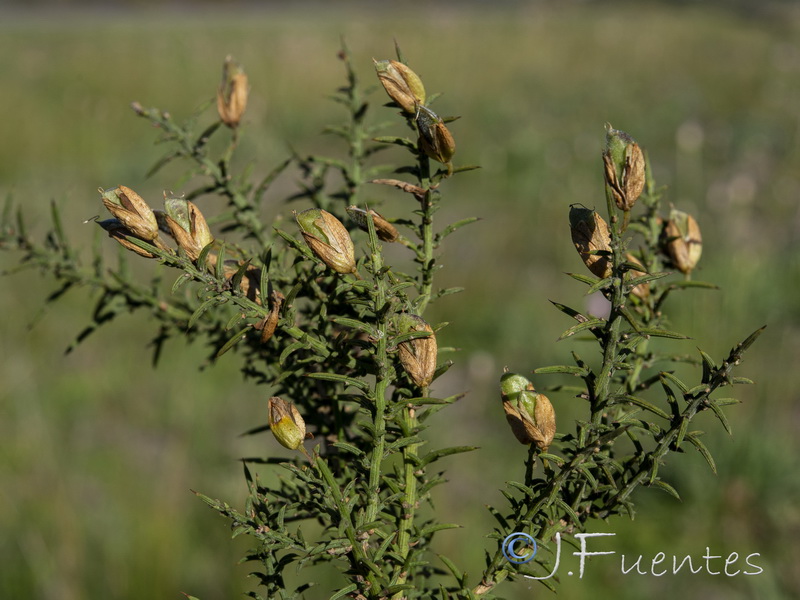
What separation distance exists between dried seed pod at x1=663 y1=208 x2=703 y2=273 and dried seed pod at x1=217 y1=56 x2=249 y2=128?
510 mm

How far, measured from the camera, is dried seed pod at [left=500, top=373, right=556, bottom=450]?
58 cm

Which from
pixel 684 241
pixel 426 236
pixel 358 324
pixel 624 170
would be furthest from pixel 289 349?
pixel 684 241

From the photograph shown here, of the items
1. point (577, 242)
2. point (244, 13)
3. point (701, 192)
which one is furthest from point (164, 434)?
point (244, 13)

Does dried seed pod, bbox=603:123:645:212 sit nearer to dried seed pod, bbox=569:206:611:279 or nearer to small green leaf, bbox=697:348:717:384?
dried seed pod, bbox=569:206:611:279

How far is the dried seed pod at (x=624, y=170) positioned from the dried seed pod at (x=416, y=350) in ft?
0.60

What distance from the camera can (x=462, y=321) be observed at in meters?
4.32

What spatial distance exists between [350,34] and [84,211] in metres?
7.72

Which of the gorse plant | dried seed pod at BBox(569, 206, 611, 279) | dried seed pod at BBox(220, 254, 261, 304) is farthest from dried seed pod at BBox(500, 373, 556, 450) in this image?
dried seed pod at BBox(220, 254, 261, 304)

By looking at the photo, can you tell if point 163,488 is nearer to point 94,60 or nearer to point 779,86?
point 94,60

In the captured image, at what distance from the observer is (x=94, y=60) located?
8.88 metres

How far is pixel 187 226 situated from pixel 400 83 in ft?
0.73

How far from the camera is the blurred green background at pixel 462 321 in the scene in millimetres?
2592

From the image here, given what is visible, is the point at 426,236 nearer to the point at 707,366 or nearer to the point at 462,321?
the point at 707,366

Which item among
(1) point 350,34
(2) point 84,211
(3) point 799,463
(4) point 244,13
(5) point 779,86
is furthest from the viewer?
(4) point 244,13
